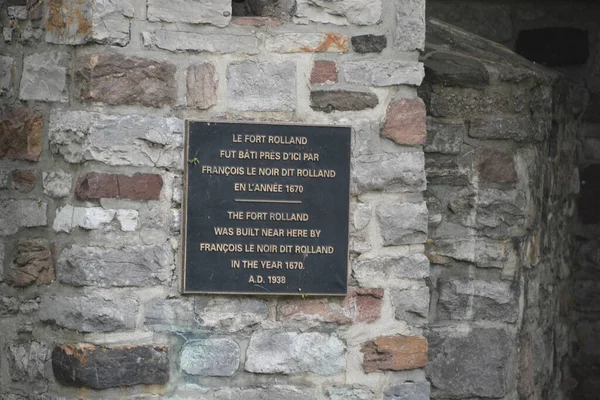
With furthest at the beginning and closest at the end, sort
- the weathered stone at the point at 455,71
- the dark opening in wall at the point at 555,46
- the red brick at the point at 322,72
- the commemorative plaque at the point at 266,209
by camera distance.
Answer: the dark opening in wall at the point at 555,46 < the weathered stone at the point at 455,71 < the red brick at the point at 322,72 < the commemorative plaque at the point at 266,209

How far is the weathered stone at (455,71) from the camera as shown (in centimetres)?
498

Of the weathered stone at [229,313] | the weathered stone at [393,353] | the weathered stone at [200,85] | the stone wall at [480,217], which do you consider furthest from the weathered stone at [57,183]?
the stone wall at [480,217]

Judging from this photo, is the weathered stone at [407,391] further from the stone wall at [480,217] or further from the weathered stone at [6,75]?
the weathered stone at [6,75]

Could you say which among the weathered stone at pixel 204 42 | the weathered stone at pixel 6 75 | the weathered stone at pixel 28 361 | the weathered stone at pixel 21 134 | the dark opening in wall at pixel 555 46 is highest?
the dark opening in wall at pixel 555 46

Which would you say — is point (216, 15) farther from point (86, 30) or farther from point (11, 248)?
point (11, 248)

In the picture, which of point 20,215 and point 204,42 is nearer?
point 204,42

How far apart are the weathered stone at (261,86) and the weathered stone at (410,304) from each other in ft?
2.88

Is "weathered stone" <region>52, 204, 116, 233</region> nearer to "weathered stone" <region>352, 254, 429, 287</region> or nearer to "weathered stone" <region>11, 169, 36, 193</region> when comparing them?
"weathered stone" <region>11, 169, 36, 193</region>

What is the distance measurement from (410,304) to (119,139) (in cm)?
134

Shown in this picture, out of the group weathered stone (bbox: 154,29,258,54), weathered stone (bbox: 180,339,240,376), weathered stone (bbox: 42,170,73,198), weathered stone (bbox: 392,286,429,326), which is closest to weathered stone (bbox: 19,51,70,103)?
weathered stone (bbox: 42,170,73,198)

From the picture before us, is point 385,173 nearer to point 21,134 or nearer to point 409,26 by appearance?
point 409,26

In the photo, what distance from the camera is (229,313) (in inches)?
165

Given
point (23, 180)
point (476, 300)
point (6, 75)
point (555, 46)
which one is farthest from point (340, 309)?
point (555, 46)

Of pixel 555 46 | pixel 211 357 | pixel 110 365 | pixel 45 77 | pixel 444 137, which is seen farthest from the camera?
pixel 555 46
